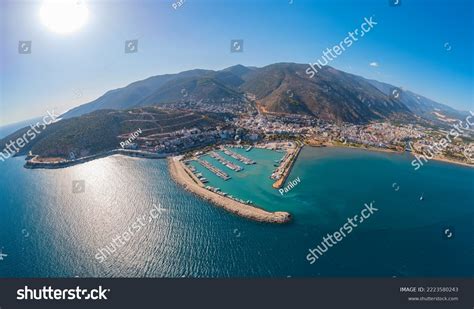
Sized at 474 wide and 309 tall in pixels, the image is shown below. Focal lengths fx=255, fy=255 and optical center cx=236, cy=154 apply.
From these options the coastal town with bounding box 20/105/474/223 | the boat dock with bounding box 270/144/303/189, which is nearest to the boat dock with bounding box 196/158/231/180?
the coastal town with bounding box 20/105/474/223

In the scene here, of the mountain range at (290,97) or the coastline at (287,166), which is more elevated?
the mountain range at (290,97)

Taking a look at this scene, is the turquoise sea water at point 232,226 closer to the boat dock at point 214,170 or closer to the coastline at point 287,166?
the coastline at point 287,166

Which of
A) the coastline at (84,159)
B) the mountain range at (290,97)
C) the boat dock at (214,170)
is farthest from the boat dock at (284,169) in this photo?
the mountain range at (290,97)

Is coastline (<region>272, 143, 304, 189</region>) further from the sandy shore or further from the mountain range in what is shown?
the mountain range

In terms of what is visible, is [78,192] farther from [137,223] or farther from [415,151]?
[415,151]

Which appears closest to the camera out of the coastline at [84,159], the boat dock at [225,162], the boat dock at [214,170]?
the boat dock at [214,170]

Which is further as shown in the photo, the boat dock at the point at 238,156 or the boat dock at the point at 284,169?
the boat dock at the point at 238,156
